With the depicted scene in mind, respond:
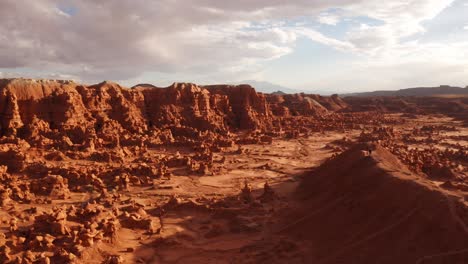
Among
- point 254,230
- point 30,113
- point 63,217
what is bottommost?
point 254,230

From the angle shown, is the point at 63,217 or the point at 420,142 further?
the point at 420,142

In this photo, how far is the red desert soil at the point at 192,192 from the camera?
7.73 m

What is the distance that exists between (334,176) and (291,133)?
1630 centimetres

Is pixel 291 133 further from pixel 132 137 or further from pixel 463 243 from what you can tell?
pixel 463 243

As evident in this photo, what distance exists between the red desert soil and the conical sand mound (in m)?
0.03

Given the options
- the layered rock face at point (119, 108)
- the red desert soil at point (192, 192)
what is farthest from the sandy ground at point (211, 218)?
the layered rock face at point (119, 108)

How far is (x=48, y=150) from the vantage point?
56.3 feet

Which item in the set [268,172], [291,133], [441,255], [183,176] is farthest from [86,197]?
[291,133]

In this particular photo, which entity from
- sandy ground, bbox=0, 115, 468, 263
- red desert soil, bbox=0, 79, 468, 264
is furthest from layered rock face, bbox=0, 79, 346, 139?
sandy ground, bbox=0, 115, 468, 263

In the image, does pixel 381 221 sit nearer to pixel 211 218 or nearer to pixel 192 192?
pixel 211 218

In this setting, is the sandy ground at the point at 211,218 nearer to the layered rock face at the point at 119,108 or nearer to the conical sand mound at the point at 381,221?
the conical sand mound at the point at 381,221

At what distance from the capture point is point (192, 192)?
42.7 feet

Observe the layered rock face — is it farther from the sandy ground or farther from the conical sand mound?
the conical sand mound

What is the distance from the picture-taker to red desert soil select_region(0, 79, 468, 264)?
7.73 m
